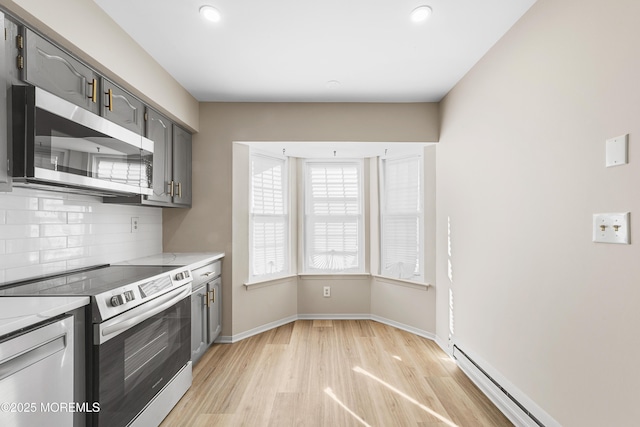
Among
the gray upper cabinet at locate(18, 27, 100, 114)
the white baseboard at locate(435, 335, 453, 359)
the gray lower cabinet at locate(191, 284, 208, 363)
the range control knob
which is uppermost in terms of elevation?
the gray upper cabinet at locate(18, 27, 100, 114)

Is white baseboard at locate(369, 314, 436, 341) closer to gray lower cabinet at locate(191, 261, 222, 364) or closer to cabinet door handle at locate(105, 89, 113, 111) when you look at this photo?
gray lower cabinet at locate(191, 261, 222, 364)

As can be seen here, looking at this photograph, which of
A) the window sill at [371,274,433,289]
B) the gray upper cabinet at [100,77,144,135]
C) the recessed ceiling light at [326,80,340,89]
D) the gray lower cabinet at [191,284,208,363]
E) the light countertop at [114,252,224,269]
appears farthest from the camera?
the window sill at [371,274,433,289]

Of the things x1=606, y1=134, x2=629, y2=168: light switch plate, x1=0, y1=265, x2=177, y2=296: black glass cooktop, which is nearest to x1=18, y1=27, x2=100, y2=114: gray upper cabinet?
x1=0, y1=265, x2=177, y2=296: black glass cooktop

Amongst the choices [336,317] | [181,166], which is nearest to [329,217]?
[336,317]

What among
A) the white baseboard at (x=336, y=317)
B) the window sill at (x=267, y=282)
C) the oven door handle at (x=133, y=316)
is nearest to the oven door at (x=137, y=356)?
the oven door handle at (x=133, y=316)

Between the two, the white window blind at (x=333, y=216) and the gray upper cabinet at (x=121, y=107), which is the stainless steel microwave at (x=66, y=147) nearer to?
the gray upper cabinet at (x=121, y=107)

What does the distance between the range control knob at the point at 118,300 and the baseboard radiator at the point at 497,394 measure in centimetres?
226

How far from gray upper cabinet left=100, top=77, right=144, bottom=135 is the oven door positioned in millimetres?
1213

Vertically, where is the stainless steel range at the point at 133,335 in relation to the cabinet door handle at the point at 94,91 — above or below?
below

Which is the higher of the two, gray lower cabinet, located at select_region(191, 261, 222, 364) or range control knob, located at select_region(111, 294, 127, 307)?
range control knob, located at select_region(111, 294, 127, 307)

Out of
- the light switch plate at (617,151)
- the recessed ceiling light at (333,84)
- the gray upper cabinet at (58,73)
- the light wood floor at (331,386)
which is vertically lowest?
the light wood floor at (331,386)

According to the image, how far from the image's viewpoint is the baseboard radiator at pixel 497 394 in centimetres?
185

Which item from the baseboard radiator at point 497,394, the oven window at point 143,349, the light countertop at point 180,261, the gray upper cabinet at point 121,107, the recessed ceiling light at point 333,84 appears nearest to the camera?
the oven window at point 143,349

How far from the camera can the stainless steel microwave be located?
1.43 m
